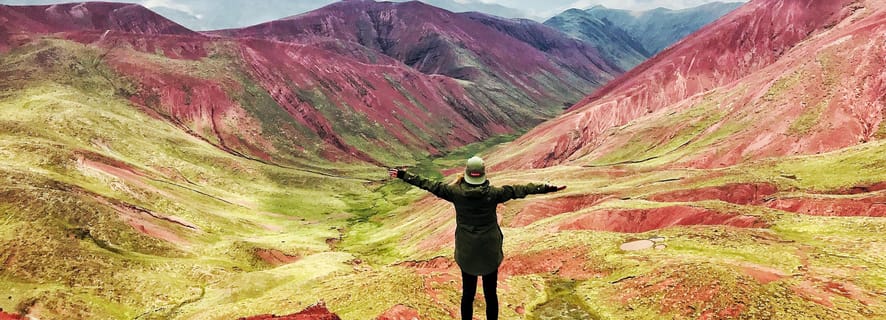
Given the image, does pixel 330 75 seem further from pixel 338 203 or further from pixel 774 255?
pixel 774 255

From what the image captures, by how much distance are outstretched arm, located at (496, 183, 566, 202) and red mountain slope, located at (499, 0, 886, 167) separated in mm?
60615

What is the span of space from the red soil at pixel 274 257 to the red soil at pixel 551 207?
2492 centimetres

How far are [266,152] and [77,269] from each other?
78.2 m

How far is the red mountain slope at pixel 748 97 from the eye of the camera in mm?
59906

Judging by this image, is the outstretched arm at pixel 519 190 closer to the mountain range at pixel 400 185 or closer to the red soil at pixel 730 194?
the mountain range at pixel 400 185

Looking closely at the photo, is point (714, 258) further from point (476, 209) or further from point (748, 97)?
point (748, 97)

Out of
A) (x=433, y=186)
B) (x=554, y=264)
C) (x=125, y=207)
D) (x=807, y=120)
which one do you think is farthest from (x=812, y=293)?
(x=125, y=207)

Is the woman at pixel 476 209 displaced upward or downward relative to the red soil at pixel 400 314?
upward

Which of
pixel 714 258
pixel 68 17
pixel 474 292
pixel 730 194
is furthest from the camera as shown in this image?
pixel 68 17

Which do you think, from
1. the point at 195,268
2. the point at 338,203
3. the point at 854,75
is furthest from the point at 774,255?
the point at 338,203

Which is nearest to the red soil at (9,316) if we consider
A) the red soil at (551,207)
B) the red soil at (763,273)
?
the red soil at (551,207)

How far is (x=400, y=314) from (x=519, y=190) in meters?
6.95

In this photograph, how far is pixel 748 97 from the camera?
74750 millimetres

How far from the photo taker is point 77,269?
36031mm
